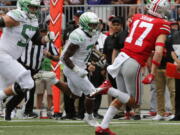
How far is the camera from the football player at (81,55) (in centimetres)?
1231

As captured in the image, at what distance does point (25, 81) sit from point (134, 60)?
1.73 metres

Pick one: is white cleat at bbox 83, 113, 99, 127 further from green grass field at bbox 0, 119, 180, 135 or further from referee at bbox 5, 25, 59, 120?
referee at bbox 5, 25, 59, 120

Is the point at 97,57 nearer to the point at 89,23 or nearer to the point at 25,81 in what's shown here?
the point at 89,23

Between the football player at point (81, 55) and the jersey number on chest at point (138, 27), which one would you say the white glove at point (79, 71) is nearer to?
the football player at point (81, 55)

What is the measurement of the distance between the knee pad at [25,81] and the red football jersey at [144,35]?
61.8 inches

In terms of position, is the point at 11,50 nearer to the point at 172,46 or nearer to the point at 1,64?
the point at 1,64

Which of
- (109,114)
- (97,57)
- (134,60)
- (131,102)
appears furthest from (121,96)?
(97,57)

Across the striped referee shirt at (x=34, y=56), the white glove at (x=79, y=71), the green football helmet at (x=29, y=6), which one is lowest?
the striped referee shirt at (x=34, y=56)

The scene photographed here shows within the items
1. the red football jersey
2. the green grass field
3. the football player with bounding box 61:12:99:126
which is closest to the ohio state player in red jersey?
the red football jersey

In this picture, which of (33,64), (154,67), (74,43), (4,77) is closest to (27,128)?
(4,77)

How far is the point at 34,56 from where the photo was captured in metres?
14.9

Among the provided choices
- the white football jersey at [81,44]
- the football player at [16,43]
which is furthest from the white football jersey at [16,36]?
the white football jersey at [81,44]

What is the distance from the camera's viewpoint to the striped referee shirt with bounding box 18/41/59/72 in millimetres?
14837

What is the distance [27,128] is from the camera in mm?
11453
